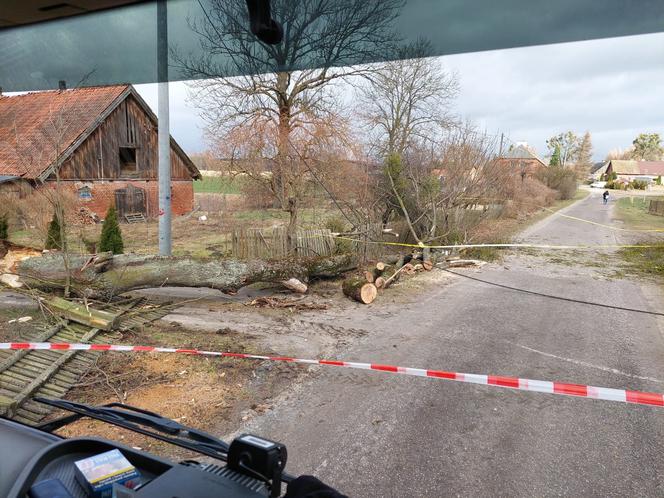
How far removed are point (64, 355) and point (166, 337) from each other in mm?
1173

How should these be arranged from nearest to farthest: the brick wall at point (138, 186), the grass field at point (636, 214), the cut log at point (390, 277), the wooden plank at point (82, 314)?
the wooden plank at point (82, 314) → the cut log at point (390, 277) → the brick wall at point (138, 186) → the grass field at point (636, 214)

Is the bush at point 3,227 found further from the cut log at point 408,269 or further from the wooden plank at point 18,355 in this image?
the cut log at point 408,269

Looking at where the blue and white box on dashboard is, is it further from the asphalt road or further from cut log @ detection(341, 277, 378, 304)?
cut log @ detection(341, 277, 378, 304)

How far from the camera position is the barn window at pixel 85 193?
644 inches

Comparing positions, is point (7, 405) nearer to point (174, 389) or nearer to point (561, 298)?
point (174, 389)

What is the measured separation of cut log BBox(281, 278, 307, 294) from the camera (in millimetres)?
7570

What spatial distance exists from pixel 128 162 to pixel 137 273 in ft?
46.0

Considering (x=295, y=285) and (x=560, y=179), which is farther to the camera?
(x=560, y=179)

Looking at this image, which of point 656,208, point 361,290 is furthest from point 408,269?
point 656,208

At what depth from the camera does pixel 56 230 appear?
10398mm

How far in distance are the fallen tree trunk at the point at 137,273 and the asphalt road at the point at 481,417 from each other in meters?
1.58

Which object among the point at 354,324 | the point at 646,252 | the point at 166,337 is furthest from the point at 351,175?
the point at 646,252

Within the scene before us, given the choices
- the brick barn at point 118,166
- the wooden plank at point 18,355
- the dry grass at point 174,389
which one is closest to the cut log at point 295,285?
the dry grass at point 174,389

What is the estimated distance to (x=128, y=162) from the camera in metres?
18.6
